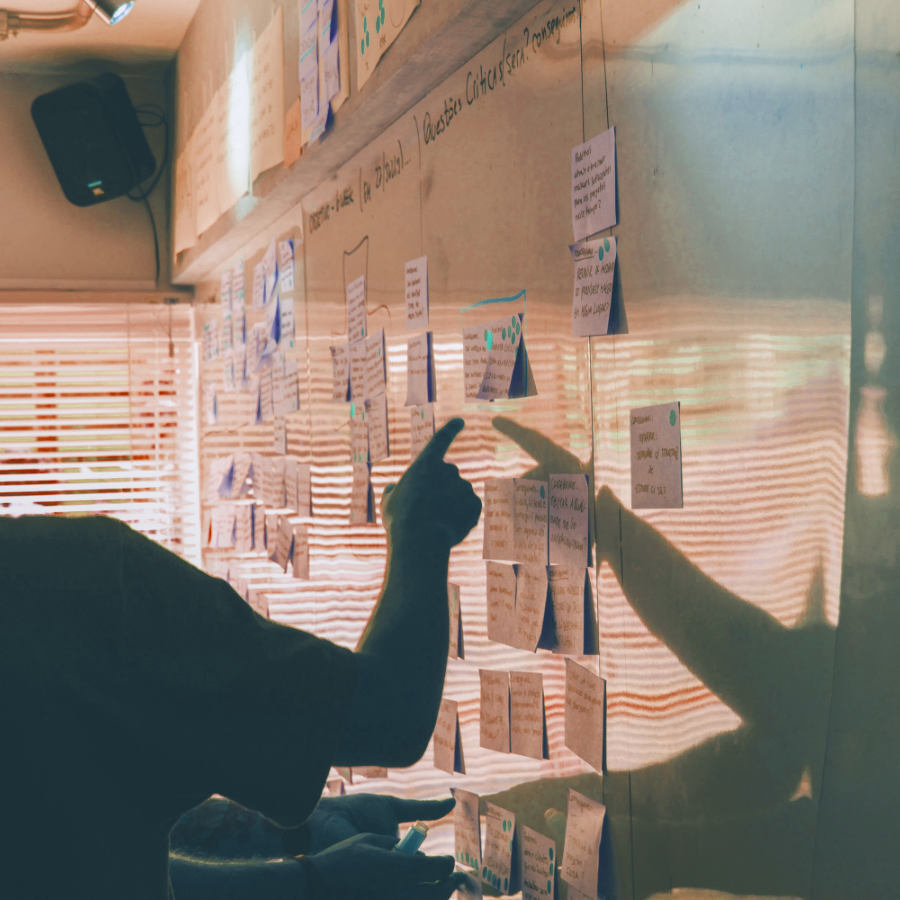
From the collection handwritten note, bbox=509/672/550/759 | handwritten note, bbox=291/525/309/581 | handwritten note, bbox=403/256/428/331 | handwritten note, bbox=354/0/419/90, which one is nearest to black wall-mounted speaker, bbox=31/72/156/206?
handwritten note, bbox=291/525/309/581

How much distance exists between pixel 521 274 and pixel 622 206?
0.67 ft

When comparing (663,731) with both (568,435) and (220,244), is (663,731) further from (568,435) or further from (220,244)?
(220,244)

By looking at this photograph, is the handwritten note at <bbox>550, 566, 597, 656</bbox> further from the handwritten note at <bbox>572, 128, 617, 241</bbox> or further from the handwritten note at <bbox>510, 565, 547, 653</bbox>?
the handwritten note at <bbox>572, 128, 617, 241</bbox>

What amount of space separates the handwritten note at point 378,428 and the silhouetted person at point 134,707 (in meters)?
0.74

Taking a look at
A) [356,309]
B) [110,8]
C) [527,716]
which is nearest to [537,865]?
[527,716]

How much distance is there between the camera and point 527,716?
107 cm

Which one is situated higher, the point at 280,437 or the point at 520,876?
the point at 280,437

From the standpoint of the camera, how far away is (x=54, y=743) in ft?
2.10

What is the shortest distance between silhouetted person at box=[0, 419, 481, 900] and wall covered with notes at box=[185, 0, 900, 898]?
0.25 meters

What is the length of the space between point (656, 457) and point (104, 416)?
2.66 meters

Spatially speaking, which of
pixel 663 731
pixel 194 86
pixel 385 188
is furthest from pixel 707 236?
pixel 194 86

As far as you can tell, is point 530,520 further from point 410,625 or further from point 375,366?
point 375,366

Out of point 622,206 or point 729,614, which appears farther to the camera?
point 622,206

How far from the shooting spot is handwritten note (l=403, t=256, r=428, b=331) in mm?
1307
